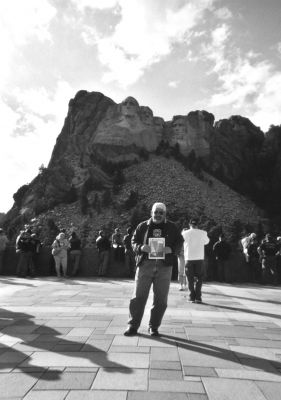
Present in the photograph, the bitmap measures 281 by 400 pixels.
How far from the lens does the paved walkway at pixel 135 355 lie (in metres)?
2.92

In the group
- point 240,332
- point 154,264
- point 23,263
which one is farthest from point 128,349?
point 23,263

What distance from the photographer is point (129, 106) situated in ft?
317

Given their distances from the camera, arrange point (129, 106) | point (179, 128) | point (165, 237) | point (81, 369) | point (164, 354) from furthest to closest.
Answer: point (179, 128) → point (129, 106) → point (165, 237) → point (164, 354) → point (81, 369)

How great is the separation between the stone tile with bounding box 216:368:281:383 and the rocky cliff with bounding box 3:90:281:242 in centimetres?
7094

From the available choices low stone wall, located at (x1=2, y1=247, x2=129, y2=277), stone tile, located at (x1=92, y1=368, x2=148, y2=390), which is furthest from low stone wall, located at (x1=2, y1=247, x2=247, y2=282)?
stone tile, located at (x1=92, y1=368, x2=148, y2=390)

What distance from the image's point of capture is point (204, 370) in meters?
3.40

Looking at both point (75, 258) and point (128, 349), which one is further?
point (75, 258)

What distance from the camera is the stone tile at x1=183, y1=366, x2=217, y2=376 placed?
3.30m

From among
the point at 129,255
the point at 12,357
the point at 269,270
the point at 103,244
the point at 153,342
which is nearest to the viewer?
the point at 12,357

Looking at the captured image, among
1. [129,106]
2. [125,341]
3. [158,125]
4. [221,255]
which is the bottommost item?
[125,341]

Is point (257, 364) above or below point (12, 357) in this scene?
above

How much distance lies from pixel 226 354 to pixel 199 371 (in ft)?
2.26

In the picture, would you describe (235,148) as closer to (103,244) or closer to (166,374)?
(103,244)

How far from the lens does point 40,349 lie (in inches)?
158
